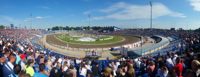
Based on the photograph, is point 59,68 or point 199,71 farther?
point 59,68

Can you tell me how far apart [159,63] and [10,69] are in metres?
7.76

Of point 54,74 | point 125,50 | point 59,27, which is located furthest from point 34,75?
point 59,27

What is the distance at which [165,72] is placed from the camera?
434 inches

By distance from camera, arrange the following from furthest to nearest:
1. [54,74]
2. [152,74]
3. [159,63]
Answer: [159,63]
[152,74]
[54,74]

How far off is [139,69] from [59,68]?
207 inches

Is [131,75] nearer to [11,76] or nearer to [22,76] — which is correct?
[11,76]

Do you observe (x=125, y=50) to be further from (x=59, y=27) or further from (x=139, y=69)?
(x=59, y=27)

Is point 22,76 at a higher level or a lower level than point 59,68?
higher

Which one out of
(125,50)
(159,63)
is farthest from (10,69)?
(125,50)

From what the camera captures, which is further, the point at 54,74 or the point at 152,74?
the point at 152,74

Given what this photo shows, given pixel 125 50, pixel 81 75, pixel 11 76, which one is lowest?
pixel 125 50

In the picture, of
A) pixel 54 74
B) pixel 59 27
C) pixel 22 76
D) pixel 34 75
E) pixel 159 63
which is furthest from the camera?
pixel 59 27

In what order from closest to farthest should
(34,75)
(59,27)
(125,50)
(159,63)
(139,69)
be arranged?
(34,75), (159,63), (139,69), (125,50), (59,27)

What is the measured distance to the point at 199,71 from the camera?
759 cm
